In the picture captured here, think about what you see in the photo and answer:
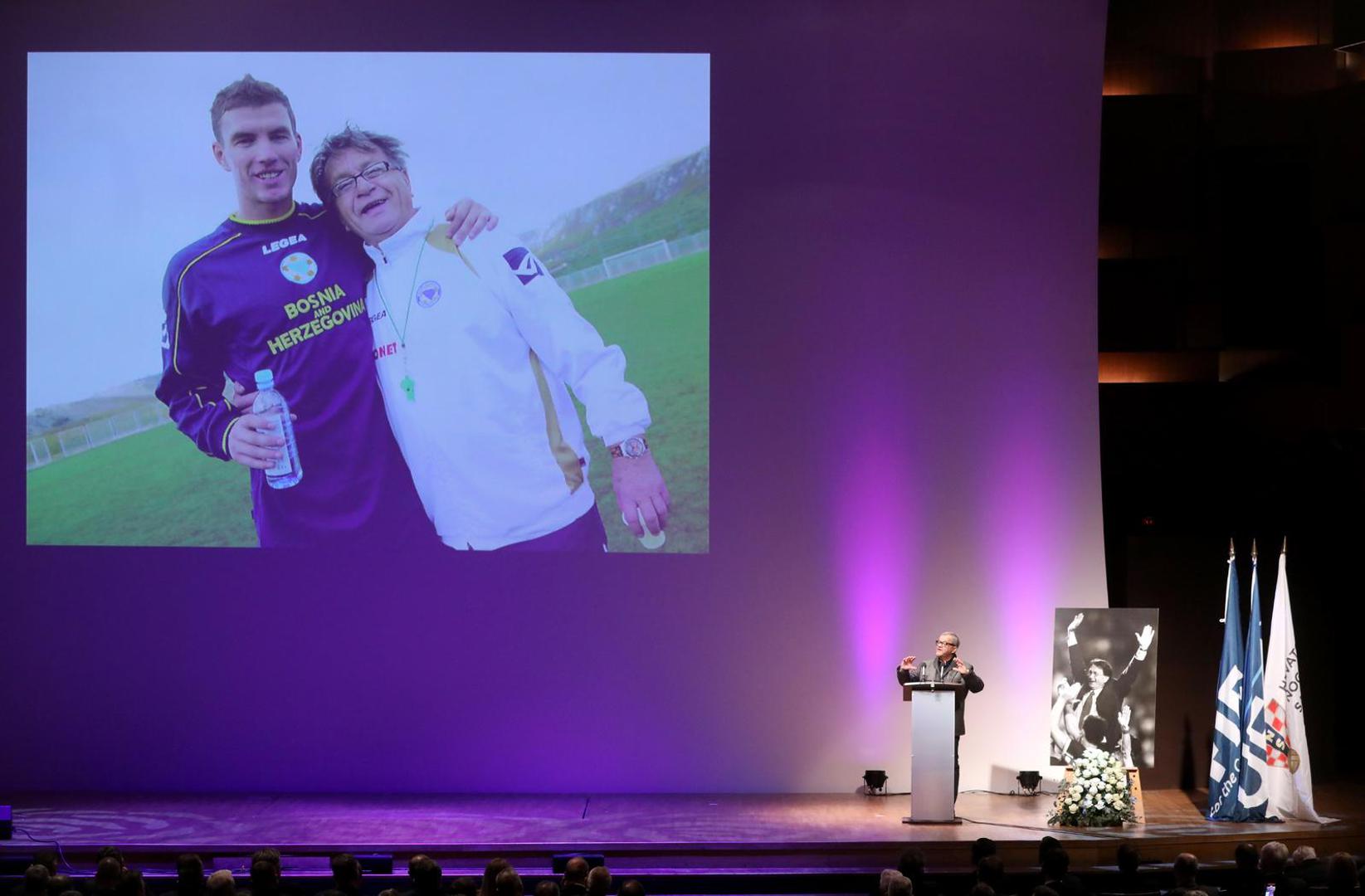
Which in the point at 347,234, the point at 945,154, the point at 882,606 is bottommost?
the point at 882,606

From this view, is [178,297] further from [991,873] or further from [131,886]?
[991,873]

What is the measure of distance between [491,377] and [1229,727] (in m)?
4.61

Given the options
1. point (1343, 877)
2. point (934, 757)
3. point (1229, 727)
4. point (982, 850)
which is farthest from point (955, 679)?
point (1343, 877)

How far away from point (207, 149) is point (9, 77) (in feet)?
4.36

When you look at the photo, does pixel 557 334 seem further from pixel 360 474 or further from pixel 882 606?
pixel 882 606

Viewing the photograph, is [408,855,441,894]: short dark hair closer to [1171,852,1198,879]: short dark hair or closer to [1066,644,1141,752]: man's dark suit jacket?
[1171,852,1198,879]: short dark hair

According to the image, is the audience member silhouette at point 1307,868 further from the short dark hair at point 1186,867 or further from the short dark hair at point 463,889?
the short dark hair at point 463,889

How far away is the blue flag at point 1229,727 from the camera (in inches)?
312

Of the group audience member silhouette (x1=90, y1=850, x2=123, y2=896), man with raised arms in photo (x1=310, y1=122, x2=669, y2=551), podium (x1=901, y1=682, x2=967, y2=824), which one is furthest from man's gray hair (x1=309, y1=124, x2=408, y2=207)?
audience member silhouette (x1=90, y1=850, x2=123, y2=896)

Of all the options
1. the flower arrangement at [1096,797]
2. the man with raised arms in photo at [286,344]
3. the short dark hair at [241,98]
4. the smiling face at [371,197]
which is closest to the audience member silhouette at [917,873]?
the flower arrangement at [1096,797]

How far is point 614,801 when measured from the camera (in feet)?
27.7

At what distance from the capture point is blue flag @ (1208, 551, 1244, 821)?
7.93 meters

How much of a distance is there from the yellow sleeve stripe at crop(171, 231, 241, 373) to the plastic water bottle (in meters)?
0.49

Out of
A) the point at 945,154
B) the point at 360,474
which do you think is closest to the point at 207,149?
the point at 360,474
